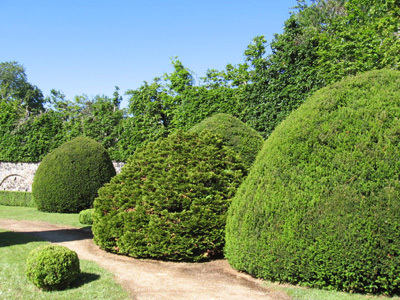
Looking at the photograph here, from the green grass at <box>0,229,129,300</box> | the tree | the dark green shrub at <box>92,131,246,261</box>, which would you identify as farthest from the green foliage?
the tree

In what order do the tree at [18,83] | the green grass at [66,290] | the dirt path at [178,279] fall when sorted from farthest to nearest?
the tree at [18,83] → the green grass at [66,290] → the dirt path at [178,279]

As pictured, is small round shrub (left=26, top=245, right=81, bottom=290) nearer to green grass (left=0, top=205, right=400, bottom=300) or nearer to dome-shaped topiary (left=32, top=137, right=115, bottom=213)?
green grass (left=0, top=205, right=400, bottom=300)

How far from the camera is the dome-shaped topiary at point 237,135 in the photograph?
9.36m

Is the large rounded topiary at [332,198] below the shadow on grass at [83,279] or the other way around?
the other way around

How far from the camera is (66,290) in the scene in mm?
5551

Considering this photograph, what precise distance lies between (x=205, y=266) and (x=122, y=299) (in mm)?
2136

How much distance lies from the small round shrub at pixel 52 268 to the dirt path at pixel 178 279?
2.57 ft

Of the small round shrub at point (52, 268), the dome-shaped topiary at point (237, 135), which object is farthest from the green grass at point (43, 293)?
the dome-shaped topiary at point (237, 135)

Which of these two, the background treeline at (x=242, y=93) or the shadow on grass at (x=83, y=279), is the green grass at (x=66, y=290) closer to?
the shadow on grass at (x=83, y=279)

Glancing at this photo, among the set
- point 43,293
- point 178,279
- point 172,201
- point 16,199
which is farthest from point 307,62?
point 16,199

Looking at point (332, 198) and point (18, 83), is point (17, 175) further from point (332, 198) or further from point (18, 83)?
point (18, 83)

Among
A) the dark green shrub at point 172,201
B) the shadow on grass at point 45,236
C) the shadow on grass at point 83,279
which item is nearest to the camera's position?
the shadow on grass at point 83,279

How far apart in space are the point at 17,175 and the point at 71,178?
880 centimetres

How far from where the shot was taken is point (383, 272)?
479 centimetres
